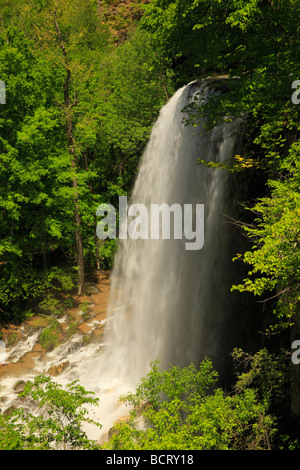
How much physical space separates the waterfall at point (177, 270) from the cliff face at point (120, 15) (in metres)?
29.2

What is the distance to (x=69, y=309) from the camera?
18.4m

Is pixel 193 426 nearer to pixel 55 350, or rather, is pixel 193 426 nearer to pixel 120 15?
pixel 55 350

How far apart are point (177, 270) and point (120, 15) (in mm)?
39767

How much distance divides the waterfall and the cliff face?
29210mm

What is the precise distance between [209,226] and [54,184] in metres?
9.17

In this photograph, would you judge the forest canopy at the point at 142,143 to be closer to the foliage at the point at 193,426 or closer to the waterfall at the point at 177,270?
→ the foliage at the point at 193,426

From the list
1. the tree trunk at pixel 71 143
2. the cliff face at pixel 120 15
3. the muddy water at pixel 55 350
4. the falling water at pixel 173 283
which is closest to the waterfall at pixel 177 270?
the falling water at pixel 173 283

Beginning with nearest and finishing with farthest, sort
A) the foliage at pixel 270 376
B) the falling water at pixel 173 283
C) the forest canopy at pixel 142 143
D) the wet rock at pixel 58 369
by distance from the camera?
1. the forest canopy at pixel 142 143
2. the foliage at pixel 270 376
3. the falling water at pixel 173 283
4. the wet rock at pixel 58 369

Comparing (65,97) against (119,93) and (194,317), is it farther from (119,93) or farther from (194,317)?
(194,317)

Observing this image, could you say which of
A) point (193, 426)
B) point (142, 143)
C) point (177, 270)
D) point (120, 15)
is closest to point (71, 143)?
point (142, 143)

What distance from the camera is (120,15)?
42781 millimetres

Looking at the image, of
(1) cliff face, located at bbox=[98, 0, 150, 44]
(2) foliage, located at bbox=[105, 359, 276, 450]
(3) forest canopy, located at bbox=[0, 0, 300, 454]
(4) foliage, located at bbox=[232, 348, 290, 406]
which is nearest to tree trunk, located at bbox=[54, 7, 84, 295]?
(3) forest canopy, located at bbox=[0, 0, 300, 454]

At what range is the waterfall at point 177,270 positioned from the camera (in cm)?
1209

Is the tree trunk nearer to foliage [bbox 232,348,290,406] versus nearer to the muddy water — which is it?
the muddy water
